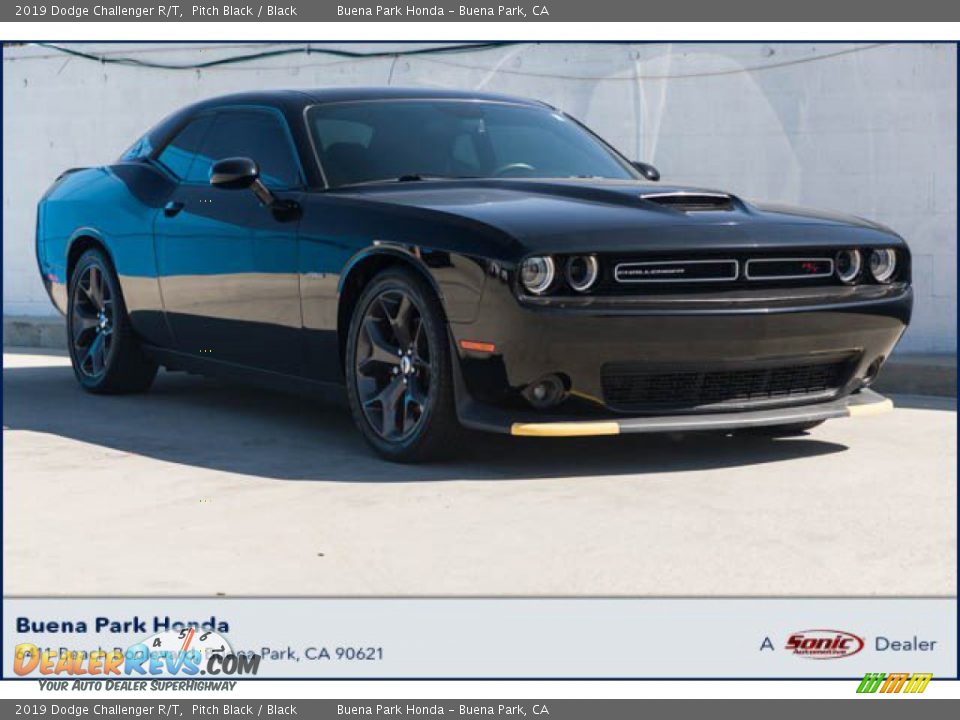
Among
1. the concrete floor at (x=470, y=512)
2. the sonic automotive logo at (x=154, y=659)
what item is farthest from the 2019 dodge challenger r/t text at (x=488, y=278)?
the sonic automotive logo at (x=154, y=659)

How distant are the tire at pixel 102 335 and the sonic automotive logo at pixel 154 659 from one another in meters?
4.48

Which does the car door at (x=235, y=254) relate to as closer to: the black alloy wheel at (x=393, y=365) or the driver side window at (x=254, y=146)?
the driver side window at (x=254, y=146)

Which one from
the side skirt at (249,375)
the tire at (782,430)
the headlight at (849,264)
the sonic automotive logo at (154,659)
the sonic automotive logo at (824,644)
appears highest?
the headlight at (849,264)

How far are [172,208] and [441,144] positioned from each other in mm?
1411

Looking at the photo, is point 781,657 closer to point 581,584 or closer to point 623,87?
point 581,584

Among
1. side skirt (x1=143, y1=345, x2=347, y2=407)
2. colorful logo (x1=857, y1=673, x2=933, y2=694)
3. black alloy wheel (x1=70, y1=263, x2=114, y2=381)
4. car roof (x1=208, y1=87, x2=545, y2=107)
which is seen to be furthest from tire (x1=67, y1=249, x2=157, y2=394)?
colorful logo (x1=857, y1=673, x2=933, y2=694)

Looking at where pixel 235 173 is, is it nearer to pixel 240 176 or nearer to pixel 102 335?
pixel 240 176

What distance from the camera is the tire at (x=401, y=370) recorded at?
598 cm

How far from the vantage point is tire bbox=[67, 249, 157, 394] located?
823 centimetres

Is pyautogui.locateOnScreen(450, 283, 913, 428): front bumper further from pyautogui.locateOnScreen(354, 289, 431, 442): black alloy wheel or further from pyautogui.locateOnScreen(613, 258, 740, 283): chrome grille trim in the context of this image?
pyautogui.locateOnScreen(354, 289, 431, 442): black alloy wheel

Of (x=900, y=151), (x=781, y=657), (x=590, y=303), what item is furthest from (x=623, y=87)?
(x=781, y=657)

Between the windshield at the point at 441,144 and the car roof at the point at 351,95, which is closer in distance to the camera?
the windshield at the point at 441,144

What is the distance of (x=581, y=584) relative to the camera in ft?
14.7

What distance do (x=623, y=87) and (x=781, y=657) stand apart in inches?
315
